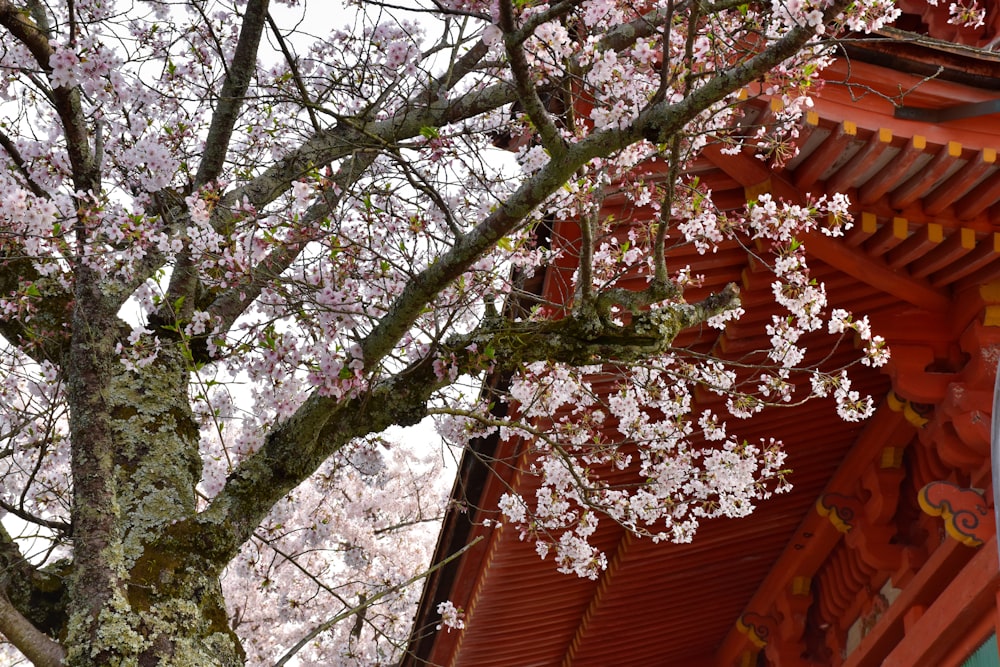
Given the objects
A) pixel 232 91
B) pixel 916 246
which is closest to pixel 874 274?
pixel 916 246

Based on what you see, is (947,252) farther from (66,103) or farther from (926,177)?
(66,103)

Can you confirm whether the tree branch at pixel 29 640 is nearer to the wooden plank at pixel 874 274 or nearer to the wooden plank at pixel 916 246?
the wooden plank at pixel 874 274

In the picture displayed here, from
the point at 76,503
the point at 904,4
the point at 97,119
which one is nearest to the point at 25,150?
the point at 97,119

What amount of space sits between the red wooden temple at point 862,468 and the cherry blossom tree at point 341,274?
21 centimetres

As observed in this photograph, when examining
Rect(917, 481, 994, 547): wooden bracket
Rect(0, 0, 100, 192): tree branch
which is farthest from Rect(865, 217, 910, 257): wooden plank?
Rect(0, 0, 100, 192): tree branch

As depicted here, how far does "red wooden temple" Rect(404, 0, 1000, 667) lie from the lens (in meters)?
4.16

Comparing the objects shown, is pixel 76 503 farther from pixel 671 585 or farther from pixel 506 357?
pixel 671 585

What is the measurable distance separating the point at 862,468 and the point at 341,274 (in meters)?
3.41

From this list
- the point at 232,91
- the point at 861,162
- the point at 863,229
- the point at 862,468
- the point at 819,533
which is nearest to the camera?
the point at 232,91

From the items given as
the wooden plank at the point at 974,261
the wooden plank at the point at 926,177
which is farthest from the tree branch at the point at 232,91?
the wooden plank at the point at 974,261

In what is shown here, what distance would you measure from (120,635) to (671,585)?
448 cm

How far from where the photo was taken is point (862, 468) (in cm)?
577

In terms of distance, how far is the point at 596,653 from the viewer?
7488mm

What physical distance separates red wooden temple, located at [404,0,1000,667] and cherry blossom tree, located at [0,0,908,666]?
0.21 metres
